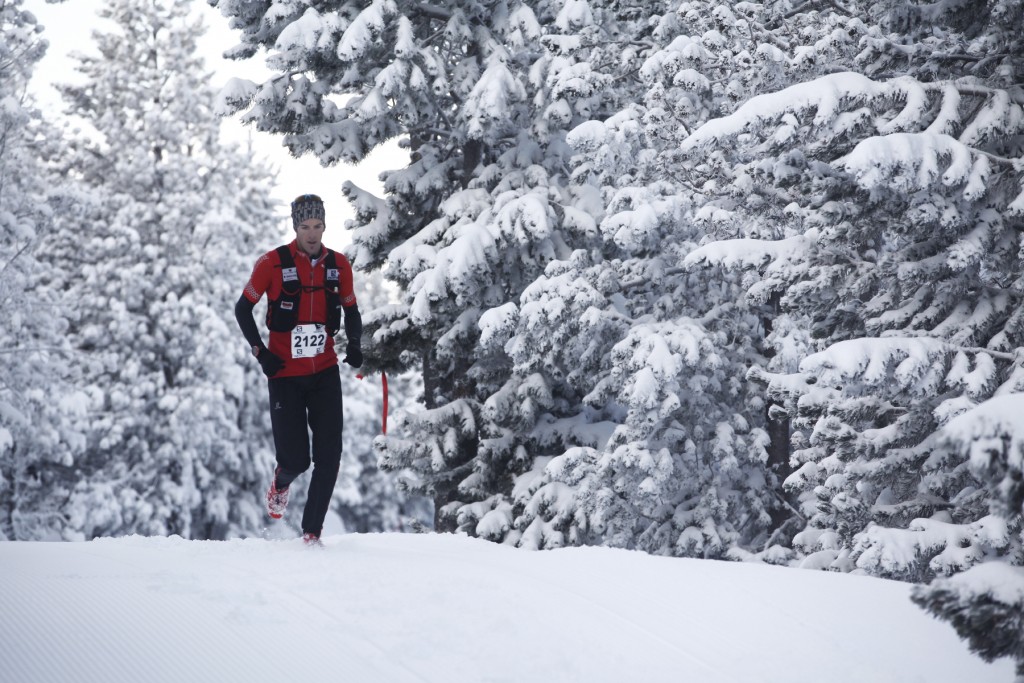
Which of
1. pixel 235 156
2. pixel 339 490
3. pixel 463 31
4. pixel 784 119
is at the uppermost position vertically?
pixel 235 156

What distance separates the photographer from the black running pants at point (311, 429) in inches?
250

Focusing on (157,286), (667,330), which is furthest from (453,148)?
(157,286)

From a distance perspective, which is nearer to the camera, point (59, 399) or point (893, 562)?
point (893, 562)

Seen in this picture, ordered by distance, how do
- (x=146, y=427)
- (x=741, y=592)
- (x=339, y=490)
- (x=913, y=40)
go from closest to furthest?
(x=741, y=592) → (x=913, y=40) → (x=146, y=427) → (x=339, y=490)

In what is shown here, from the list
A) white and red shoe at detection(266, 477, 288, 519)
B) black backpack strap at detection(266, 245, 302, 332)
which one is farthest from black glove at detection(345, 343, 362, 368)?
white and red shoe at detection(266, 477, 288, 519)

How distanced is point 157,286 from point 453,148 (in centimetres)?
1502

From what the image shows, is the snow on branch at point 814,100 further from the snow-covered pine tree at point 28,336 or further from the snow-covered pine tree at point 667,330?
the snow-covered pine tree at point 28,336

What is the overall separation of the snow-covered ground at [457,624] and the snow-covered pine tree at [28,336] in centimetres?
1352

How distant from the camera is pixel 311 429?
6.43 metres

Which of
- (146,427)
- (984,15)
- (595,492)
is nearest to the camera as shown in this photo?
(984,15)

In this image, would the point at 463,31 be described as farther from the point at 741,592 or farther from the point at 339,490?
the point at 339,490

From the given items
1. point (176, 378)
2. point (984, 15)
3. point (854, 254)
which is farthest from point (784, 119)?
point (176, 378)

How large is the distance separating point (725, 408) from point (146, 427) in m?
17.9

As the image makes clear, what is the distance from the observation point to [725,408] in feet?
38.4
